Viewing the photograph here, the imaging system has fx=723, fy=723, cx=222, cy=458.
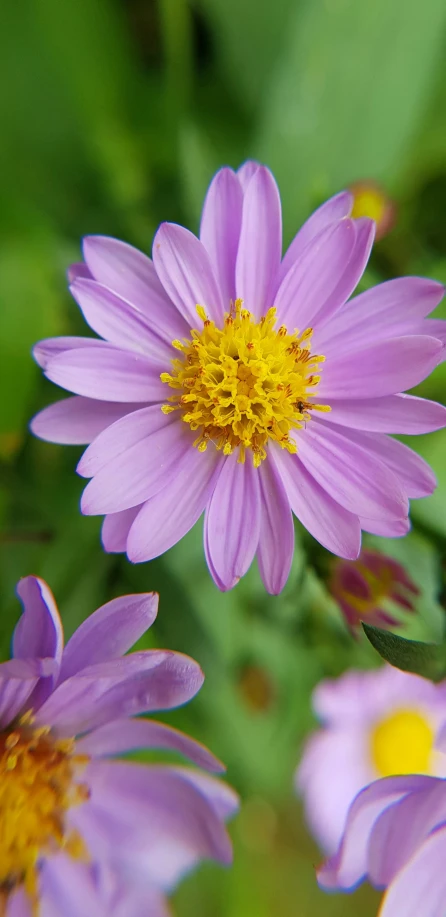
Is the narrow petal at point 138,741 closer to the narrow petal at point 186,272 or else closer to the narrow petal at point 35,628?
the narrow petal at point 35,628

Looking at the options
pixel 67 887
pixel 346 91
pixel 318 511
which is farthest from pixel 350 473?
pixel 346 91

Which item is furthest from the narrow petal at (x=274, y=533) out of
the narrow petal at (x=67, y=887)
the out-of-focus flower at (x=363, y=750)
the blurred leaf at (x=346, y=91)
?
the out-of-focus flower at (x=363, y=750)

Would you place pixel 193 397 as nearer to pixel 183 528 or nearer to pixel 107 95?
pixel 183 528

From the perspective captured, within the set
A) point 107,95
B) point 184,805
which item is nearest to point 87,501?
point 184,805

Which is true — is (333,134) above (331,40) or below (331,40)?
below

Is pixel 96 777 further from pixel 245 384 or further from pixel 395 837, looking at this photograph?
pixel 245 384

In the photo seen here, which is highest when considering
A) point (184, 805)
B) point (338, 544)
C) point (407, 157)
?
point (407, 157)

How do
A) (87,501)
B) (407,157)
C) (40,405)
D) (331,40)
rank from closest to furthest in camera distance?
1. (87,501)
2. (40,405)
3. (331,40)
4. (407,157)
